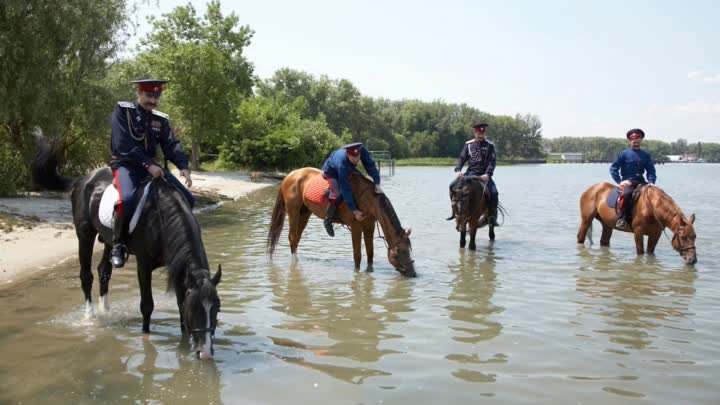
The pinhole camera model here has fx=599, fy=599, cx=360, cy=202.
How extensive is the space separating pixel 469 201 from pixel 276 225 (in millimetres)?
4057

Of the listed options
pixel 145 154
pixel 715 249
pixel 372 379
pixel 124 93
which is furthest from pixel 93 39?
pixel 715 249

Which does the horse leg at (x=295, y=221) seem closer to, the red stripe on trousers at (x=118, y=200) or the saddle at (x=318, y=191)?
the saddle at (x=318, y=191)

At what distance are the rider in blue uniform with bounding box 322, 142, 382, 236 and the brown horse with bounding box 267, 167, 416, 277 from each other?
0.16m

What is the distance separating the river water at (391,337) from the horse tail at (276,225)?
0.41 m

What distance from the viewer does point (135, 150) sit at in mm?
6633

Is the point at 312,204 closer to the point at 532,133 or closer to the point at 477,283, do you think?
the point at 477,283

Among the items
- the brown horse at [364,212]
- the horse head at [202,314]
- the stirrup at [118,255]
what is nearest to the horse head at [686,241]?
the brown horse at [364,212]

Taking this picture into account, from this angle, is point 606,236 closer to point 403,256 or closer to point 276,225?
point 403,256

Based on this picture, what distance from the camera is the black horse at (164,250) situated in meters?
5.39

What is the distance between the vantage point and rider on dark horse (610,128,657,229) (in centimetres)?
1211

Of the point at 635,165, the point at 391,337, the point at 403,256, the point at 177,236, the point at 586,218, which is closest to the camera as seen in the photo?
the point at 177,236

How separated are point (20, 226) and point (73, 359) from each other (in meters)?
8.54

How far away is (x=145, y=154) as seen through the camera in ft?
22.7

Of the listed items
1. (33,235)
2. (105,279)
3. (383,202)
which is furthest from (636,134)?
(33,235)
